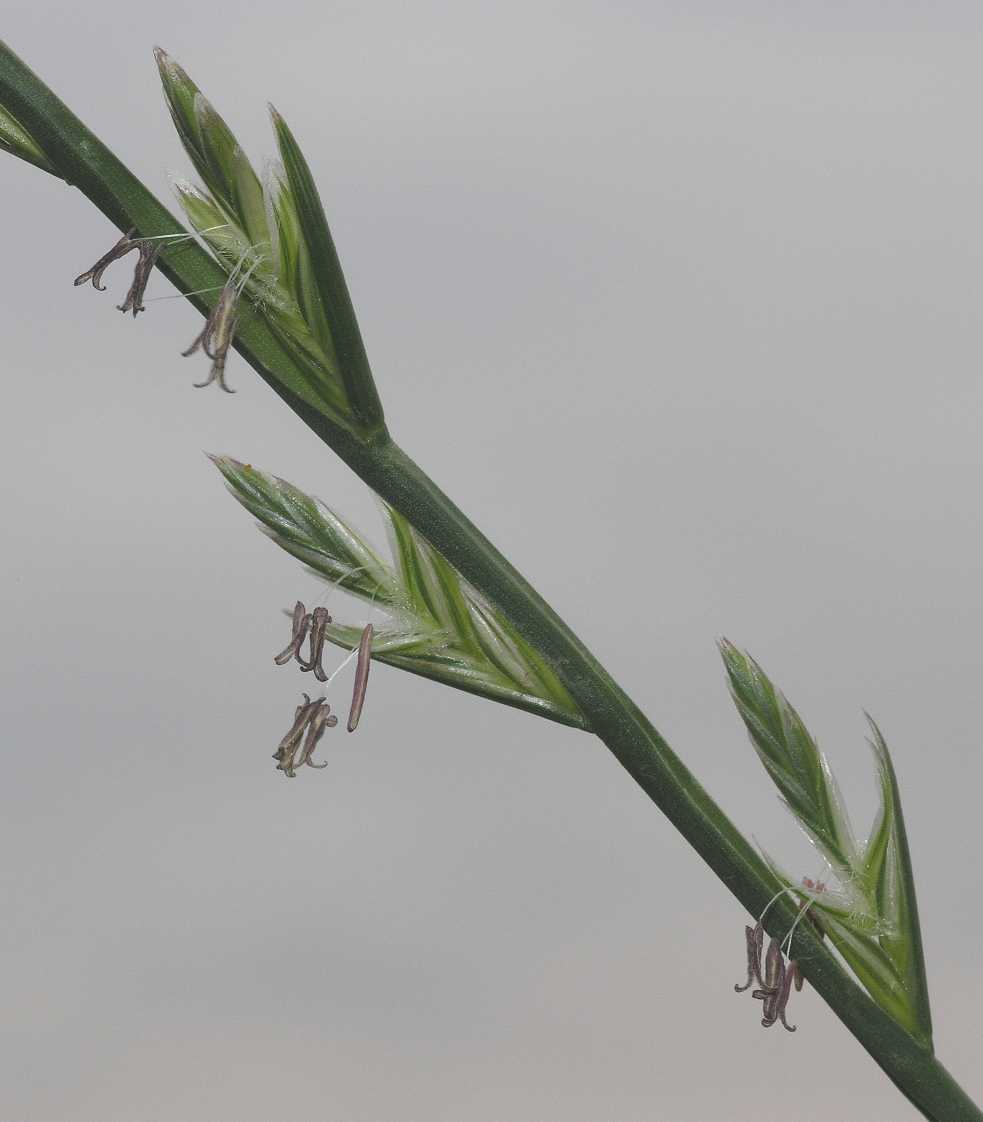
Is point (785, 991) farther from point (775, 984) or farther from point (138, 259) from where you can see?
point (138, 259)

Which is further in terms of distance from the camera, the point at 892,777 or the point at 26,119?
the point at 892,777

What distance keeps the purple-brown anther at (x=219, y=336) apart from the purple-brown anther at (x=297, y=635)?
0.35 ft

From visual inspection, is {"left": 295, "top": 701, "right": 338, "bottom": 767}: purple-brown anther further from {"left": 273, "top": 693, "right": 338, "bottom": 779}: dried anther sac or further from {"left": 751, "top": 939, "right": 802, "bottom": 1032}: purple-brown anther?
{"left": 751, "top": 939, "right": 802, "bottom": 1032}: purple-brown anther

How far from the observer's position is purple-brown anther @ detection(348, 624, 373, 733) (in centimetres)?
52

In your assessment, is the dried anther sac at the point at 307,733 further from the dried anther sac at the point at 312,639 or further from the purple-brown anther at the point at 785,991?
the purple-brown anther at the point at 785,991

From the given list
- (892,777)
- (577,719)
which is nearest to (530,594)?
(577,719)

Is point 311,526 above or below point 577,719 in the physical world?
above

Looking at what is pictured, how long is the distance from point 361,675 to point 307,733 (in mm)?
31

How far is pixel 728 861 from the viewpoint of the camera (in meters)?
0.55

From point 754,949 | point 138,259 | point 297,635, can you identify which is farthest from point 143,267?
point 754,949

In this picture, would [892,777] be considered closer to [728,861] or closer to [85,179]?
[728,861]

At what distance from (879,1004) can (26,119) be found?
471 mm

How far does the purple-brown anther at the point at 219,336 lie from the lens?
1.59 feet

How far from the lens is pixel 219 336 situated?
1.60ft
